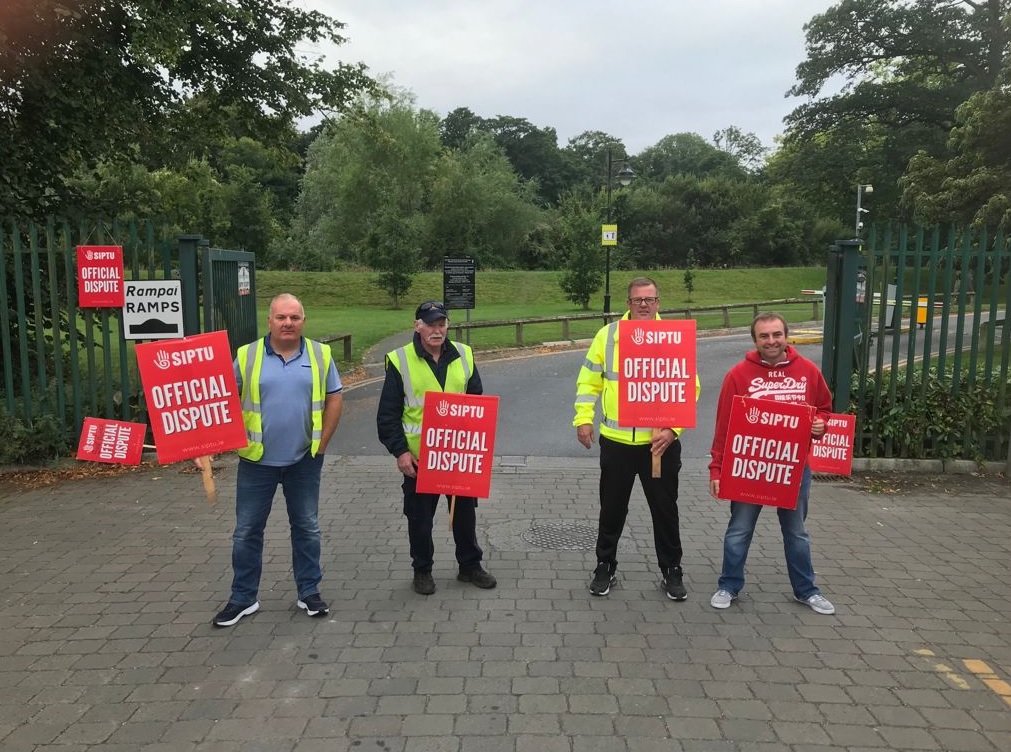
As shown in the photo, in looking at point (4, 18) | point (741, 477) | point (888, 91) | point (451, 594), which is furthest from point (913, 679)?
point (888, 91)

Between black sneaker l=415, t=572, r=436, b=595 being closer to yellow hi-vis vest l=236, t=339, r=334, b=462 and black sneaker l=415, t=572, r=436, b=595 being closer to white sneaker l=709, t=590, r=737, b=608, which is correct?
yellow hi-vis vest l=236, t=339, r=334, b=462

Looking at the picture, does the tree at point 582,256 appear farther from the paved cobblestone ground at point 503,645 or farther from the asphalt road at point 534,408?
the paved cobblestone ground at point 503,645

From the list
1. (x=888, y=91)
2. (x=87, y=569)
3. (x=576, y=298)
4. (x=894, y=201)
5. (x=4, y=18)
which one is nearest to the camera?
(x=87, y=569)

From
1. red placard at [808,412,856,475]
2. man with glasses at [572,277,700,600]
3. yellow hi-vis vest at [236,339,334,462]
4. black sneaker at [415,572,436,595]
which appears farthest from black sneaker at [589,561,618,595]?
red placard at [808,412,856,475]

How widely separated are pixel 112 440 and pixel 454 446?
3.65m

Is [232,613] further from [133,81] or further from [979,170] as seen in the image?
[979,170]

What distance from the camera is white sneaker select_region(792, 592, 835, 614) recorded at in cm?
452

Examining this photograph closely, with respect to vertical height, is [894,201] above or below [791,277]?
above

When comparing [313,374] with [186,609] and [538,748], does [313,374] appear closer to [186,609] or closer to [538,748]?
[186,609]

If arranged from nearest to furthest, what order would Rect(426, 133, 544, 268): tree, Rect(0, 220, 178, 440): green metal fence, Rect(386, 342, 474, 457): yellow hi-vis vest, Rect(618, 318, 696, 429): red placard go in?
Rect(618, 318, 696, 429): red placard, Rect(386, 342, 474, 457): yellow hi-vis vest, Rect(0, 220, 178, 440): green metal fence, Rect(426, 133, 544, 268): tree

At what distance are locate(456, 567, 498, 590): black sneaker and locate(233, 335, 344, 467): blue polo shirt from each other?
136cm

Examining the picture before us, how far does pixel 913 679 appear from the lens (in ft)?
12.3

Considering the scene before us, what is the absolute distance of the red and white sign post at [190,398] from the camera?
434cm

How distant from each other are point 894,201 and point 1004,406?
42419 mm
